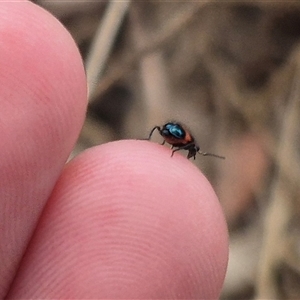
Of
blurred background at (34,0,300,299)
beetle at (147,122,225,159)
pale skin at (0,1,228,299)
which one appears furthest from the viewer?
blurred background at (34,0,300,299)

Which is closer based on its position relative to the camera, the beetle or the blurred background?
the beetle

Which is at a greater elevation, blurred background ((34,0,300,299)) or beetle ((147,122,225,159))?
beetle ((147,122,225,159))

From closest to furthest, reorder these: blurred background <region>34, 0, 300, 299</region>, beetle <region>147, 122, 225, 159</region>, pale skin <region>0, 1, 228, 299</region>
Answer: pale skin <region>0, 1, 228, 299</region>, beetle <region>147, 122, 225, 159</region>, blurred background <region>34, 0, 300, 299</region>

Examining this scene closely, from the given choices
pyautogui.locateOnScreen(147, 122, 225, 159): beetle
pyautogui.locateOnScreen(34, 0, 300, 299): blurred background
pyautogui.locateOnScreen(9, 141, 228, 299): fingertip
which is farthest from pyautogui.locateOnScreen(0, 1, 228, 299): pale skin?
pyautogui.locateOnScreen(34, 0, 300, 299): blurred background

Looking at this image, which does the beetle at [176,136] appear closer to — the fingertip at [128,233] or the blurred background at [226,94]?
the fingertip at [128,233]

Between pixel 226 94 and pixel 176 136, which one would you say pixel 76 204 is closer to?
pixel 176 136

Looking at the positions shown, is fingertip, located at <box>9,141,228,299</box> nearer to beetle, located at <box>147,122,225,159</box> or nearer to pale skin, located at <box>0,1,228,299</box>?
pale skin, located at <box>0,1,228,299</box>

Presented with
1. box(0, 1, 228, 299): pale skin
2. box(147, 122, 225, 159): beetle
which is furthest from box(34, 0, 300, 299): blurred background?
box(0, 1, 228, 299): pale skin
